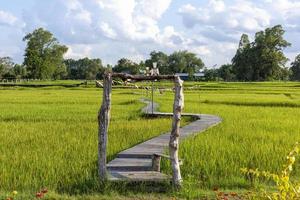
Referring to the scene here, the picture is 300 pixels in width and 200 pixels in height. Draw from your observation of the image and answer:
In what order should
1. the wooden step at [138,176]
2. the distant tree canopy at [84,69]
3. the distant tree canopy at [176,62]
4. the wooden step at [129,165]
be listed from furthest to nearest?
the distant tree canopy at [84,69] < the distant tree canopy at [176,62] < the wooden step at [129,165] < the wooden step at [138,176]

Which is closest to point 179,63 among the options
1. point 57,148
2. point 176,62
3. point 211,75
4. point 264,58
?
point 176,62

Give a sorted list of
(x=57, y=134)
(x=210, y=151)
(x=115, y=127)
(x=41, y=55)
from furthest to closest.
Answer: (x=41, y=55)
(x=115, y=127)
(x=57, y=134)
(x=210, y=151)

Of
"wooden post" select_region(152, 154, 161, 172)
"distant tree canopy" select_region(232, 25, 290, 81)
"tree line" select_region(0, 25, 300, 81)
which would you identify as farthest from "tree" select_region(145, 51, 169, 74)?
"wooden post" select_region(152, 154, 161, 172)

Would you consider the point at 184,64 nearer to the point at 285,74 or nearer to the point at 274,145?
the point at 285,74

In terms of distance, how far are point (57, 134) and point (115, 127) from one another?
2.03 meters

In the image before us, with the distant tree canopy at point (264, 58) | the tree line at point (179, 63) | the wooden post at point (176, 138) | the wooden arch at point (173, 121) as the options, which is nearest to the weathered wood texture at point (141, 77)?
the wooden arch at point (173, 121)

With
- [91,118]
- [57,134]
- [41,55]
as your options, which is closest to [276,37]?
[41,55]

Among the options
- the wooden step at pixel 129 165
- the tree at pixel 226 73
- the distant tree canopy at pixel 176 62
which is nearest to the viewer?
the wooden step at pixel 129 165

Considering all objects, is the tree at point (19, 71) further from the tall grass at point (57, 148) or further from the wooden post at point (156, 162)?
the wooden post at point (156, 162)

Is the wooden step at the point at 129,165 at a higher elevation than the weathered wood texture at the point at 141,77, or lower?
lower

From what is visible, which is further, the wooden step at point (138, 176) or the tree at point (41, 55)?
the tree at point (41, 55)

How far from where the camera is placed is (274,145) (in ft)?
33.8

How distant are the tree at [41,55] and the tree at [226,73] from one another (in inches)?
1115

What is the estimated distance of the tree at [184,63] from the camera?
97.5 meters
